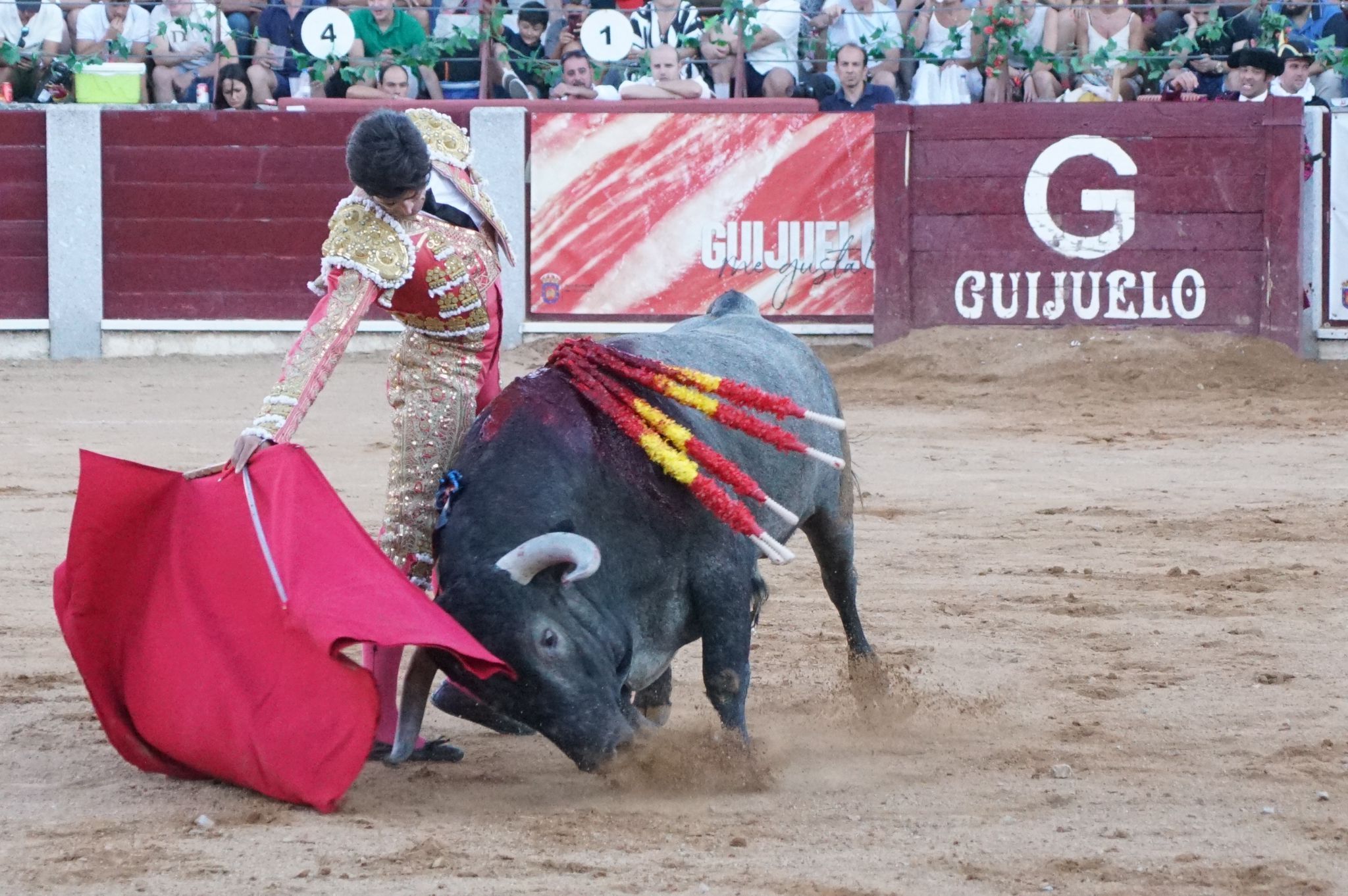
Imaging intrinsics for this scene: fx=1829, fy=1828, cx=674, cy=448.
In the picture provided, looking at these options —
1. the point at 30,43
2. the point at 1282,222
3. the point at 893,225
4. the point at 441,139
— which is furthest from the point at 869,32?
the point at 441,139

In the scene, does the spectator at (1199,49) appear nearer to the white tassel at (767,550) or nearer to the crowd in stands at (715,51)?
the crowd in stands at (715,51)

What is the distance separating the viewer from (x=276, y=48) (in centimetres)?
→ 984

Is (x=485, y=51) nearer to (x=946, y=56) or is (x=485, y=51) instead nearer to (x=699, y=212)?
(x=699, y=212)

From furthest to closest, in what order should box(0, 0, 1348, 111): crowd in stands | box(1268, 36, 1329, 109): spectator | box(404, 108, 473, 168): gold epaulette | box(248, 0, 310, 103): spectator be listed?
box(248, 0, 310, 103): spectator < box(0, 0, 1348, 111): crowd in stands < box(1268, 36, 1329, 109): spectator < box(404, 108, 473, 168): gold epaulette

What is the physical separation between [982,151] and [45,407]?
455cm

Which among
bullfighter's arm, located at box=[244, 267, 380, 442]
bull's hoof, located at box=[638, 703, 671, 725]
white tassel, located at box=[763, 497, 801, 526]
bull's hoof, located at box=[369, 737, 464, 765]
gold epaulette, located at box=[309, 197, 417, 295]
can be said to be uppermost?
gold epaulette, located at box=[309, 197, 417, 295]

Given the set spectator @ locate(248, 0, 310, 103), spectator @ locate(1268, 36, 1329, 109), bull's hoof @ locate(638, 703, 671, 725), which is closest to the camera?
bull's hoof @ locate(638, 703, 671, 725)

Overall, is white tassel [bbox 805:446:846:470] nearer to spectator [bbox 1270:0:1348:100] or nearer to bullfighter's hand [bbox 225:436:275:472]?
bullfighter's hand [bbox 225:436:275:472]

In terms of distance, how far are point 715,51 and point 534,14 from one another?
0.99m

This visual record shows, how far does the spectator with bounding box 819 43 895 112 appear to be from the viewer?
30.1 ft

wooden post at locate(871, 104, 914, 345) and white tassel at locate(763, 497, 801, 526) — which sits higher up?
wooden post at locate(871, 104, 914, 345)

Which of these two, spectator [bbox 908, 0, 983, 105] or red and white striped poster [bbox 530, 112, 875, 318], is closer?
red and white striped poster [bbox 530, 112, 875, 318]

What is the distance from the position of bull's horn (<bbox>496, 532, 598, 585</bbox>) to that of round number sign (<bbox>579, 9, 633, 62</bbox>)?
696 cm

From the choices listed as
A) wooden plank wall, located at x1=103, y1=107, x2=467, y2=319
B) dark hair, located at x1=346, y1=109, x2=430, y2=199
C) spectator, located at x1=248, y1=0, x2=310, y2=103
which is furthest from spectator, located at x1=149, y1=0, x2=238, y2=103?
dark hair, located at x1=346, y1=109, x2=430, y2=199
